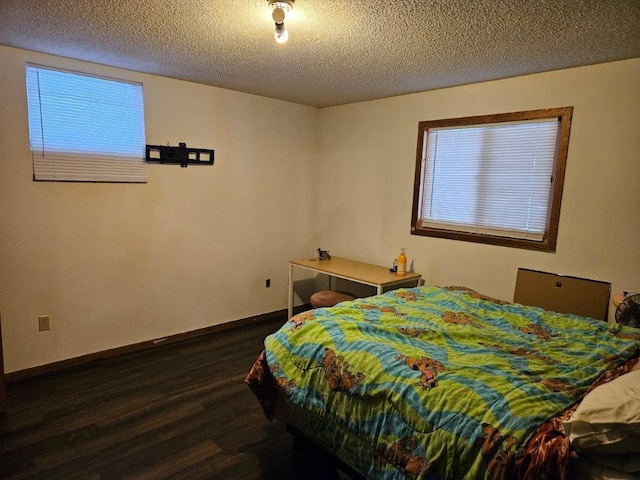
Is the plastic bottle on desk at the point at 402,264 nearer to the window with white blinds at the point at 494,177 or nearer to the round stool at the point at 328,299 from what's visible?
the window with white blinds at the point at 494,177

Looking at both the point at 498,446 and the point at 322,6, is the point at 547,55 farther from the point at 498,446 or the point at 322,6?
the point at 498,446

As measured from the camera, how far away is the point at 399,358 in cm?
175

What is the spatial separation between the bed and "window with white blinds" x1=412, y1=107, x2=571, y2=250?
0.90 metres

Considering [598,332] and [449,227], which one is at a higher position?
[449,227]

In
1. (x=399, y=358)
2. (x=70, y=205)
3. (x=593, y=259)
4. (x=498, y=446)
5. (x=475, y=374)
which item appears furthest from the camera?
(x=70, y=205)

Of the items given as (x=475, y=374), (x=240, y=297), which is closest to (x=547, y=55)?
(x=475, y=374)

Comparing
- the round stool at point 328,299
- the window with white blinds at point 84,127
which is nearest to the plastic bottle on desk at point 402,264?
the round stool at point 328,299

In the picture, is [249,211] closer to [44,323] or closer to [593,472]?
[44,323]

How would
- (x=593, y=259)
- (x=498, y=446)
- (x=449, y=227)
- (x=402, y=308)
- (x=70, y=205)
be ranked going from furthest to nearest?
(x=449, y=227)
(x=70, y=205)
(x=593, y=259)
(x=402, y=308)
(x=498, y=446)

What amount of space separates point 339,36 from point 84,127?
A: 2.05 metres

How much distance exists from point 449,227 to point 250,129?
2164mm

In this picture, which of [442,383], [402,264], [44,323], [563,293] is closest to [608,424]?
[442,383]

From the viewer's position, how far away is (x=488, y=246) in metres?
3.28

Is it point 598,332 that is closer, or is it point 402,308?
point 598,332
